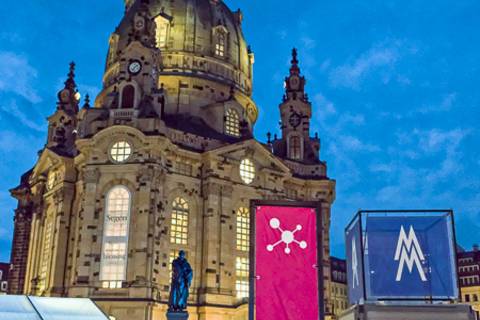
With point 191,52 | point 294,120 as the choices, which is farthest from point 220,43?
point 294,120

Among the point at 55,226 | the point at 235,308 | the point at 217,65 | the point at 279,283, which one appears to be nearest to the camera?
the point at 279,283

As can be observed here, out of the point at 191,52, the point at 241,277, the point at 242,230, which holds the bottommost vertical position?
the point at 241,277

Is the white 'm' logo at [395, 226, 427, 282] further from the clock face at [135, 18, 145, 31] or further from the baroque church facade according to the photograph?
the clock face at [135, 18, 145, 31]

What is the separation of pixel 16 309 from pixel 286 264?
629cm

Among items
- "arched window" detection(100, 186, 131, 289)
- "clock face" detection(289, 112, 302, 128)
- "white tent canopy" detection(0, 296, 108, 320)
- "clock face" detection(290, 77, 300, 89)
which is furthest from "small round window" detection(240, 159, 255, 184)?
"white tent canopy" detection(0, 296, 108, 320)

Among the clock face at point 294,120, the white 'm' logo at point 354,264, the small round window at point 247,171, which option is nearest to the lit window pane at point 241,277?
the small round window at point 247,171

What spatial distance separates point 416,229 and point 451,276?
1152mm

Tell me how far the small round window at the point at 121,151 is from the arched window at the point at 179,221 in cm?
521

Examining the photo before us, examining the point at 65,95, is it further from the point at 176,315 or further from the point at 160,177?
the point at 176,315

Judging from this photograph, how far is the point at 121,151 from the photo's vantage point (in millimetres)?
45281

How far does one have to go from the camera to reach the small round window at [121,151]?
4506cm

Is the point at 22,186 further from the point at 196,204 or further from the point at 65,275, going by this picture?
the point at 196,204

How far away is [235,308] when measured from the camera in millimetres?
44812

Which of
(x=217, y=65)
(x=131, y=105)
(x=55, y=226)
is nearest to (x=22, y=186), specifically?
(x=55, y=226)
